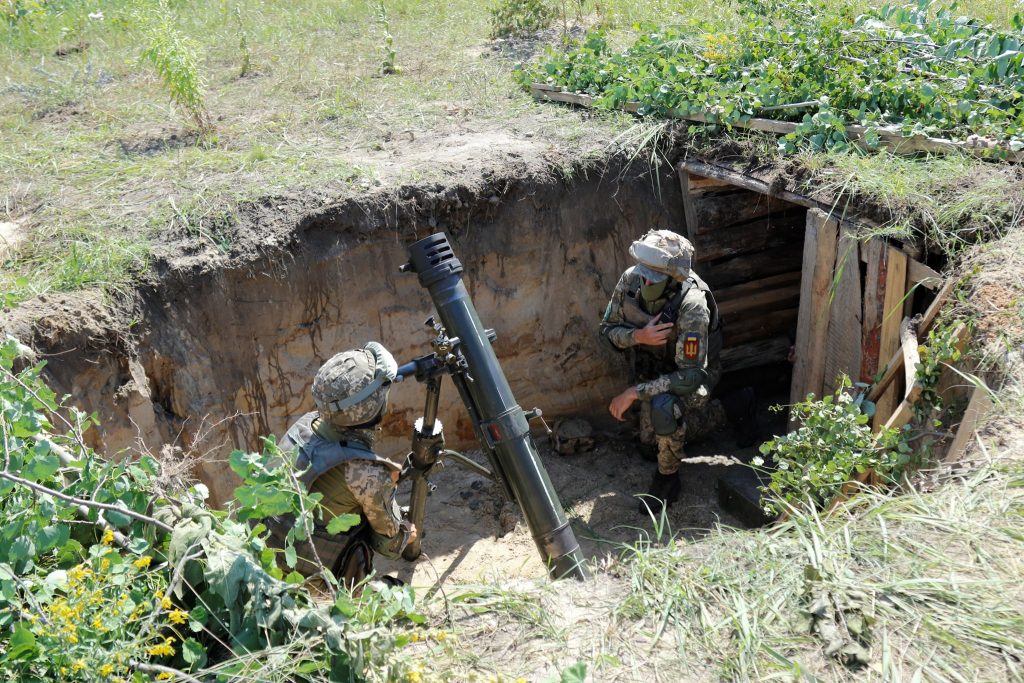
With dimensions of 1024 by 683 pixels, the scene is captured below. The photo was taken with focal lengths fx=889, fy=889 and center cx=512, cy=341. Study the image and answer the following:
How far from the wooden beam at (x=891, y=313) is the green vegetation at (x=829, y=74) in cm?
97

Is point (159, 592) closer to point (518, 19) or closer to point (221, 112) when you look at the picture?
point (221, 112)

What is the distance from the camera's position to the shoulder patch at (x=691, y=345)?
5.46 meters

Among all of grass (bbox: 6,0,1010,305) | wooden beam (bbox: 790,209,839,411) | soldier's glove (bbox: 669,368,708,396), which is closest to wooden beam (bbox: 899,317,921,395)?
wooden beam (bbox: 790,209,839,411)

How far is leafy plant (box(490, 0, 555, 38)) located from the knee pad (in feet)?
16.0

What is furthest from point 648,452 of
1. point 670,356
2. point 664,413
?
point 670,356

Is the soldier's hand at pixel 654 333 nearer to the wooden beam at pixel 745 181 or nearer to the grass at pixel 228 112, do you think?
the wooden beam at pixel 745 181

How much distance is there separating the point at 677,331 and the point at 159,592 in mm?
3733

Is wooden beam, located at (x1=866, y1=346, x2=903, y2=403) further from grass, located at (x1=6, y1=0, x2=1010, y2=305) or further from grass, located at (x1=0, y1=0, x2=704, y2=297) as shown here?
grass, located at (x1=0, y1=0, x2=704, y2=297)

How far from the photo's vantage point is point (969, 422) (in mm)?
3793

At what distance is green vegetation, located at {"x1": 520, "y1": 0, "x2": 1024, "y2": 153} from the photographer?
542 cm

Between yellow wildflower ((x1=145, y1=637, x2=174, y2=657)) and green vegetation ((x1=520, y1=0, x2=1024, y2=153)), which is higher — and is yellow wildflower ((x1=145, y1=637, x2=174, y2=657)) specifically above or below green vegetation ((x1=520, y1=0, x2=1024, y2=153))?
below

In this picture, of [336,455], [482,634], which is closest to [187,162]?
[336,455]

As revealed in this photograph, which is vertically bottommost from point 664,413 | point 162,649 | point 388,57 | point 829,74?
point 664,413

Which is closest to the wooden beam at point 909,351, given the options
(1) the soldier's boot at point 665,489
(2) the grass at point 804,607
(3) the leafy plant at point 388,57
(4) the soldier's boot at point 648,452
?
(2) the grass at point 804,607
